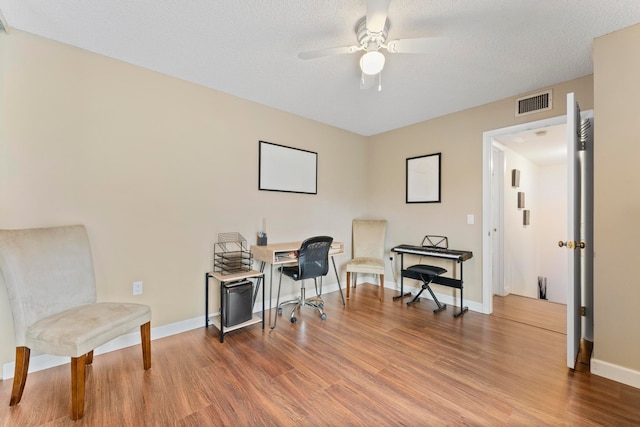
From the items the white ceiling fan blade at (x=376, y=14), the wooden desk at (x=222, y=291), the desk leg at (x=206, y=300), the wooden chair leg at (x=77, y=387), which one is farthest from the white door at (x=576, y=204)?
the wooden chair leg at (x=77, y=387)

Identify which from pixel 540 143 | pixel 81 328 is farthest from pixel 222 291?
pixel 540 143

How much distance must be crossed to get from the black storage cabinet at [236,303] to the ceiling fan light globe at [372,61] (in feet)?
6.99

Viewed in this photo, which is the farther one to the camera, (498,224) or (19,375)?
(498,224)

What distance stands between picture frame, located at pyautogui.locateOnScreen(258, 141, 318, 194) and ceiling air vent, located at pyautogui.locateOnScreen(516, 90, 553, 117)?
7.90 ft

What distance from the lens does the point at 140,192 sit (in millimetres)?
2418

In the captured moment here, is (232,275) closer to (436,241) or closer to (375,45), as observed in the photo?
(375,45)

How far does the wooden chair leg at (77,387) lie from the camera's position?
4.94 feet

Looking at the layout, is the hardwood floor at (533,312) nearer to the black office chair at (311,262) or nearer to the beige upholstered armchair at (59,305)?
the black office chair at (311,262)

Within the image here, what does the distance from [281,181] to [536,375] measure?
2.97 m

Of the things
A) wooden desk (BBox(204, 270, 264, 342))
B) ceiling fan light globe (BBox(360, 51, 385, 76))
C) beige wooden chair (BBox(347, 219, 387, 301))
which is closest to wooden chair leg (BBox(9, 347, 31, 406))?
wooden desk (BBox(204, 270, 264, 342))

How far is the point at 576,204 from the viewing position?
6.66 ft

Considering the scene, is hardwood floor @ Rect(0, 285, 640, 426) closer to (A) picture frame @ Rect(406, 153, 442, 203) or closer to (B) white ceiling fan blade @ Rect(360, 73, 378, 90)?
(A) picture frame @ Rect(406, 153, 442, 203)

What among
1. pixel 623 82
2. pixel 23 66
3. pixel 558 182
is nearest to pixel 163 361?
pixel 23 66

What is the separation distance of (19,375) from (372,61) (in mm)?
2925
